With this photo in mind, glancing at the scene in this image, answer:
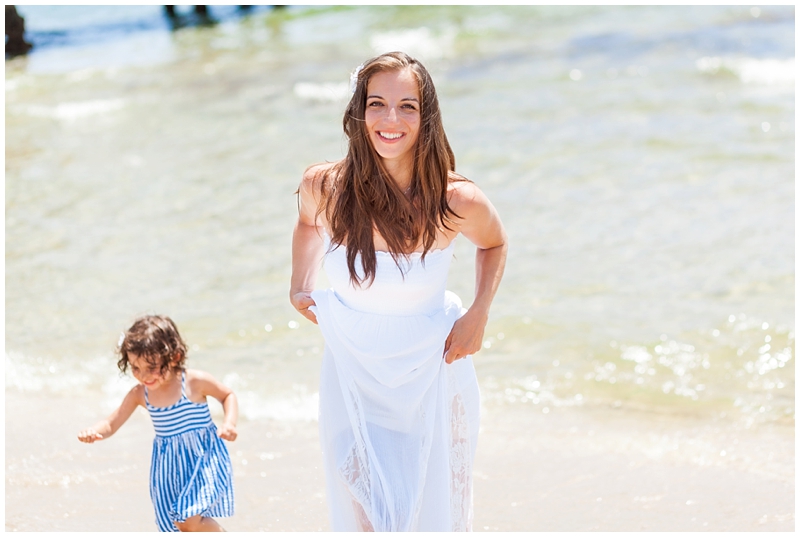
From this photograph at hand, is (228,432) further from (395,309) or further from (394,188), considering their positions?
(394,188)

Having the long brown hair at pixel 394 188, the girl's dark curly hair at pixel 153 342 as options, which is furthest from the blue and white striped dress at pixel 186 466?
the long brown hair at pixel 394 188

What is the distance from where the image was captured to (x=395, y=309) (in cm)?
284

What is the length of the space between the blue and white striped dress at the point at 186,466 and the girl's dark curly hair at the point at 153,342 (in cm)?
13

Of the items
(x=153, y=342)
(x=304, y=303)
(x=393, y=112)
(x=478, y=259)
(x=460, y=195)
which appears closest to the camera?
(x=393, y=112)

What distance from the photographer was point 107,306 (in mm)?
5965

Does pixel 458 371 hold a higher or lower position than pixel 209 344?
higher

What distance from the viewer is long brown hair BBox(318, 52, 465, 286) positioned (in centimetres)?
274

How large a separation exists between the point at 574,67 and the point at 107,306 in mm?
8238

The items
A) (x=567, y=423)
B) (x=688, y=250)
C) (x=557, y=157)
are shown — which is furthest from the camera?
(x=557, y=157)

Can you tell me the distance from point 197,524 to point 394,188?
4.77 ft

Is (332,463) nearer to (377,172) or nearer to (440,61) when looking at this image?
(377,172)

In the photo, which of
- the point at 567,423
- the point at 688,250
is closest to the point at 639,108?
the point at 688,250

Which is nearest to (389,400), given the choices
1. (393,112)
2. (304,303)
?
(304,303)

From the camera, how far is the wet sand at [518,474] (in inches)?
145
